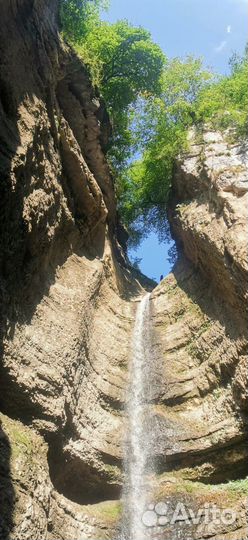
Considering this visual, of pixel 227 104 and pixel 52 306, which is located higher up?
pixel 227 104

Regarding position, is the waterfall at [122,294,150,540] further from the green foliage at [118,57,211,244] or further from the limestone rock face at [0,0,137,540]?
the green foliage at [118,57,211,244]

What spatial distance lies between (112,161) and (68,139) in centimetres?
947

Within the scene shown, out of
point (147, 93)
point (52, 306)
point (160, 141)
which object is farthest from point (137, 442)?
point (147, 93)

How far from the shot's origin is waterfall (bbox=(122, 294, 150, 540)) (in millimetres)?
11883

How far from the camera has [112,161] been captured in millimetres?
23812

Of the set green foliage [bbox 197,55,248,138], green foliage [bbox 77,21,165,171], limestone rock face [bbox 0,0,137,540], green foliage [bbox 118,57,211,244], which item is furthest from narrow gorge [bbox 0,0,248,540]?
green foliage [bbox 77,21,165,171]

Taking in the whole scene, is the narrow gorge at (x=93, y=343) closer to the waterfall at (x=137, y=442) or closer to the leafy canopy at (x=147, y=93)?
the waterfall at (x=137, y=442)

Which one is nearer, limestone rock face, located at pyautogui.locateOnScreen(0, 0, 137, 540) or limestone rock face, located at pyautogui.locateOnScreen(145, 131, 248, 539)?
limestone rock face, located at pyautogui.locateOnScreen(0, 0, 137, 540)

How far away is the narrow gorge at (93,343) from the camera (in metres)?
10.7

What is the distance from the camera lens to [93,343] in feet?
49.2

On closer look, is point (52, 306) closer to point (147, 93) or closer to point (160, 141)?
point (160, 141)

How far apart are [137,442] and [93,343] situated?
131 inches

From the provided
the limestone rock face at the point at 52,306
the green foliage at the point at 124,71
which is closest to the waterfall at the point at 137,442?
the limestone rock face at the point at 52,306

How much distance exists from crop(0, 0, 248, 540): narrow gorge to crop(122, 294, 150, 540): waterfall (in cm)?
4
